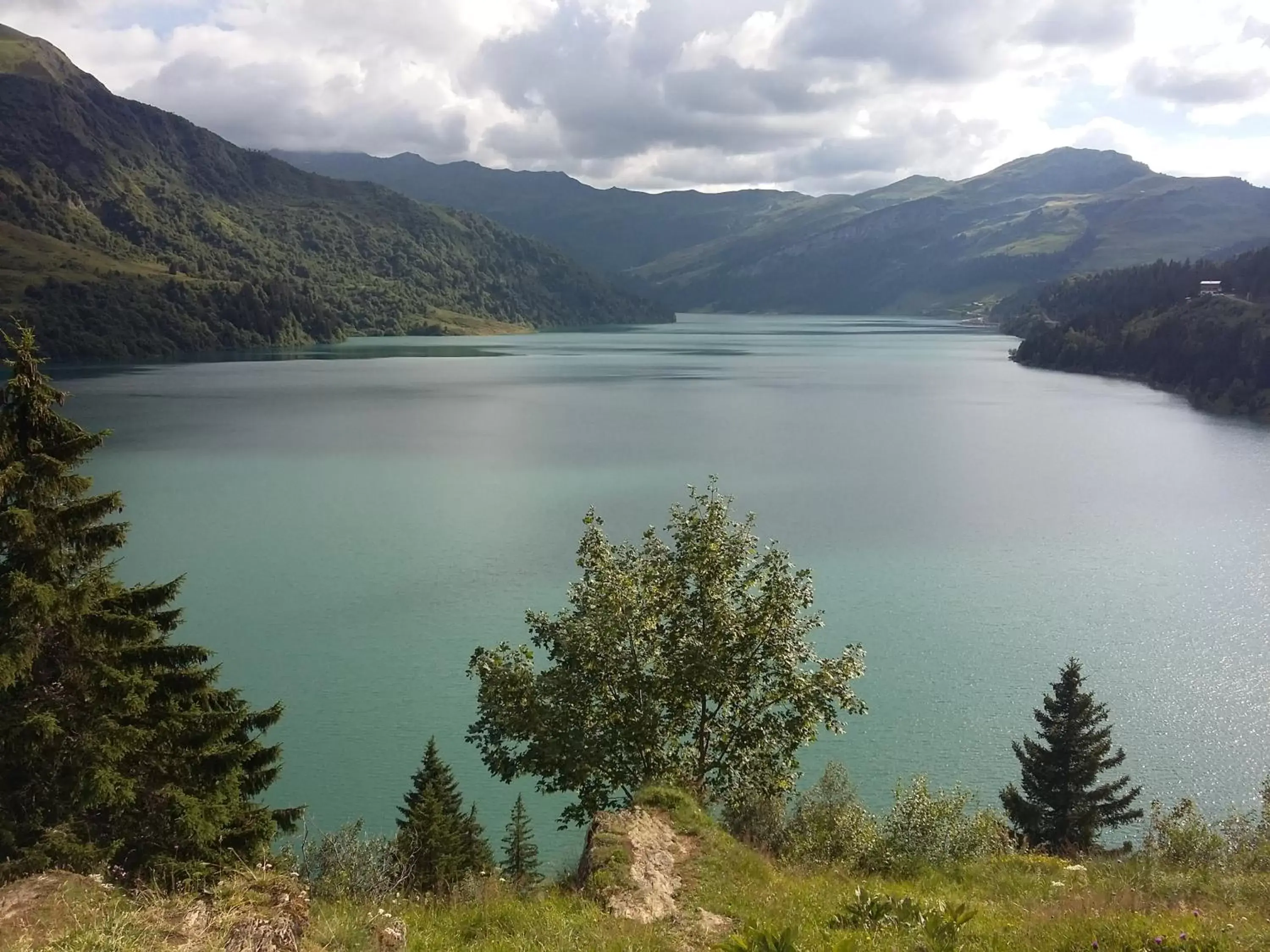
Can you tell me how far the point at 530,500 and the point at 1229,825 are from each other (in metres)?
44.1

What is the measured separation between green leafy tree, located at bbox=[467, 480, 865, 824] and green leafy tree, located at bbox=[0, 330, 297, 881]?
5156 millimetres

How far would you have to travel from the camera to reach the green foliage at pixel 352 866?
1148 centimetres

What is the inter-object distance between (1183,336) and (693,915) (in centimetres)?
15785

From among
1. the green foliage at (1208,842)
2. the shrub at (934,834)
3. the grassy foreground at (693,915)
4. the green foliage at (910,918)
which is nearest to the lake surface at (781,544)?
the shrub at (934,834)

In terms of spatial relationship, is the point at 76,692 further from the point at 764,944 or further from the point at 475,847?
the point at 764,944

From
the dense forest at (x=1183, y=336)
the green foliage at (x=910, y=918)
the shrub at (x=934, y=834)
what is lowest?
the shrub at (x=934, y=834)

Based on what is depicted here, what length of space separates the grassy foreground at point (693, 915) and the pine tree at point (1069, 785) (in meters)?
10.8

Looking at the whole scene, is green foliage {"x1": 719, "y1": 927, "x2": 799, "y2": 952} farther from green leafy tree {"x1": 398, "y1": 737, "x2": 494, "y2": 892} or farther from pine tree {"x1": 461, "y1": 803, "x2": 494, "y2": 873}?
pine tree {"x1": 461, "y1": 803, "x2": 494, "y2": 873}

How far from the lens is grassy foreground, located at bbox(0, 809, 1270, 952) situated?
8.40 meters

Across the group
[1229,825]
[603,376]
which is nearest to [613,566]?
[1229,825]

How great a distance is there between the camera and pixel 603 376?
143125mm

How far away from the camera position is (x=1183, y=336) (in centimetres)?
14012

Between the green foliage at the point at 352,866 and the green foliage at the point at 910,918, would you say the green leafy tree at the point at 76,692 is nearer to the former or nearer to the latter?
the green foliage at the point at 352,866

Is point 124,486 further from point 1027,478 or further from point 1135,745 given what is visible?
point 1027,478
